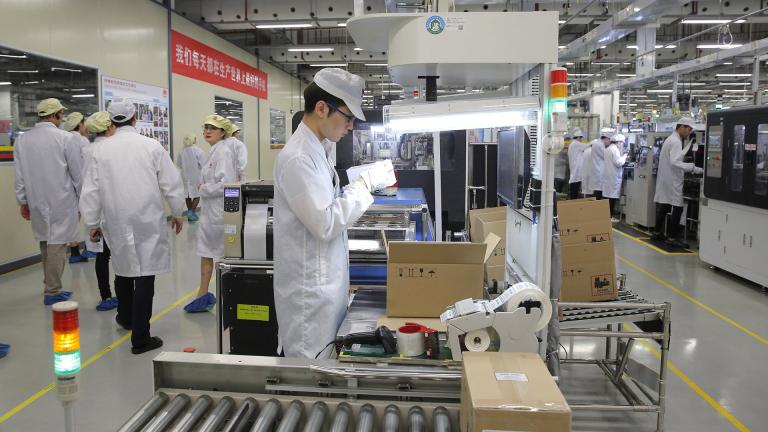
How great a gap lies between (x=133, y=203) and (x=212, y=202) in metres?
0.86

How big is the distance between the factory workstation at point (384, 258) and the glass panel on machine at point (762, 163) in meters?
0.02

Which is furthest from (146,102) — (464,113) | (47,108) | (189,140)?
(464,113)

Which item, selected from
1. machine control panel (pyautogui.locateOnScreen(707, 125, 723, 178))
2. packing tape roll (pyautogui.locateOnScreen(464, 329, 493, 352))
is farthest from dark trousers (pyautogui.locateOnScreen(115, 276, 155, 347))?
machine control panel (pyautogui.locateOnScreen(707, 125, 723, 178))

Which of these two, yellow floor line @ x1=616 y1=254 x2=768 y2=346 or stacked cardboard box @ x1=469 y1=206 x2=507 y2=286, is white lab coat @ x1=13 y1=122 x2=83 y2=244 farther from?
yellow floor line @ x1=616 y1=254 x2=768 y2=346

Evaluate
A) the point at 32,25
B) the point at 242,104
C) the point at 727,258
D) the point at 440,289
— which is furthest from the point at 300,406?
the point at 242,104

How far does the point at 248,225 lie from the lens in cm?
298

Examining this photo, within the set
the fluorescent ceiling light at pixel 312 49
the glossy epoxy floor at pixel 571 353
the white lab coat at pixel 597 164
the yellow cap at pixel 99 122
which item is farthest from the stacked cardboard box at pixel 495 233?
the fluorescent ceiling light at pixel 312 49

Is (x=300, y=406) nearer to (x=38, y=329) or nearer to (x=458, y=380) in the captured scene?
(x=458, y=380)

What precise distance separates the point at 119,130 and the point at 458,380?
9.25 feet

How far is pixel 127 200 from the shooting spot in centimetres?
326

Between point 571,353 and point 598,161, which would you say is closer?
point 571,353

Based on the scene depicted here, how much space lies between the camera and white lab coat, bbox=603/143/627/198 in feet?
A: 26.4

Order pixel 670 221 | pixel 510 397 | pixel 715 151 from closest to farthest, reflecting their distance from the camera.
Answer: pixel 510 397 < pixel 715 151 < pixel 670 221

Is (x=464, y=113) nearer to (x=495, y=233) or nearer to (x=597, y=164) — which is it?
(x=495, y=233)
